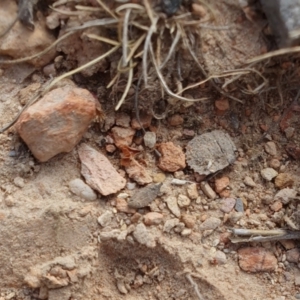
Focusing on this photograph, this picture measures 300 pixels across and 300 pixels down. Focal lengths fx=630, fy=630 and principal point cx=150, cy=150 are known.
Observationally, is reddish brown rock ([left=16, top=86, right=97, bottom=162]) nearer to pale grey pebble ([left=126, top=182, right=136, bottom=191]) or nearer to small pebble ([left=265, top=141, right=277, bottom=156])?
pale grey pebble ([left=126, top=182, right=136, bottom=191])

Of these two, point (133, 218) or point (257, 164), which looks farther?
point (257, 164)

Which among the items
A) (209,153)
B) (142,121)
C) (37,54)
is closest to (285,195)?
(209,153)

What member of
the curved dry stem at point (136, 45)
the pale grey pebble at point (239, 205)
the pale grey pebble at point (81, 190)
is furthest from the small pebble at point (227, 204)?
the curved dry stem at point (136, 45)

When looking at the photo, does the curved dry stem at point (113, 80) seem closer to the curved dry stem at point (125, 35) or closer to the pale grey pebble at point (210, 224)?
the curved dry stem at point (125, 35)

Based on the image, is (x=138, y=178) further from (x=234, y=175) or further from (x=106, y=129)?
(x=234, y=175)

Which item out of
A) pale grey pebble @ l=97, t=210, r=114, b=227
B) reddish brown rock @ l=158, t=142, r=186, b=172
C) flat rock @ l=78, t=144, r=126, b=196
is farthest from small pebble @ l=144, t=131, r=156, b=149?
pale grey pebble @ l=97, t=210, r=114, b=227

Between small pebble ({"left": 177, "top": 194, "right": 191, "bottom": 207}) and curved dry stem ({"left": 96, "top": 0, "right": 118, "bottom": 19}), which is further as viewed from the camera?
small pebble ({"left": 177, "top": 194, "right": 191, "bottom": 207})

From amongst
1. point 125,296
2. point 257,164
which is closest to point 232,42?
point 257,164
